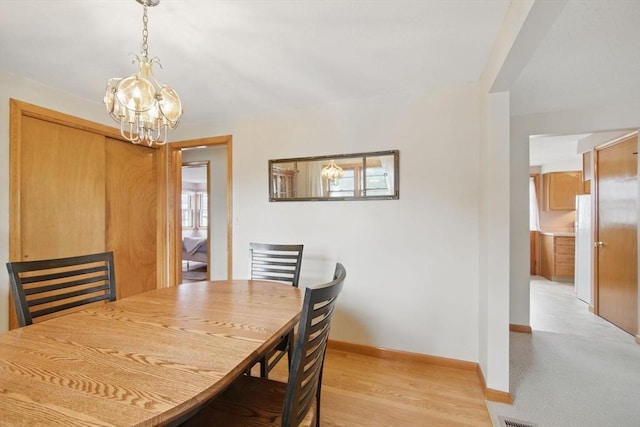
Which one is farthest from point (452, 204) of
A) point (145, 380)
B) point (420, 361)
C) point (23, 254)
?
point (23, 254)

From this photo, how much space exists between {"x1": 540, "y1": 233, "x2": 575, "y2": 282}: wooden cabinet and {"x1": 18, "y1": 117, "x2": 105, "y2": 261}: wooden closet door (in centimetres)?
706

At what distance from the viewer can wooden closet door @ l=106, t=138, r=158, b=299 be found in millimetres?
2863

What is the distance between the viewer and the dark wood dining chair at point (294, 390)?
0.83 metres

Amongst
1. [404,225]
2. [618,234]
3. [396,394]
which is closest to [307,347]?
[396,394]

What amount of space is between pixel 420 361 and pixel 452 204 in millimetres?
1347

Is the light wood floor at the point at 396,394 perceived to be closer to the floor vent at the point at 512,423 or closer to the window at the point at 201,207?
the floor vent at the point at 512,423

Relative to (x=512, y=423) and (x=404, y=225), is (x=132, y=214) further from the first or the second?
(x=512, y=423)

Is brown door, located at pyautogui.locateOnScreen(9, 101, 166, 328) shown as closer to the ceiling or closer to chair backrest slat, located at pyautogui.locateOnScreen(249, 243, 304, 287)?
the ceiling

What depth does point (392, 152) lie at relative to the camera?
2.38 m

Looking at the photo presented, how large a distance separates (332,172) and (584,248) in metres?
3.67

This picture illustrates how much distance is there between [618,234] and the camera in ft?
9.49

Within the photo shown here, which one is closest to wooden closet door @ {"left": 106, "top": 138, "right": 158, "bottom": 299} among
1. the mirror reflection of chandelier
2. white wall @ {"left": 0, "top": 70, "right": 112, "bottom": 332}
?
white wall @ {"left": 0, "top": 70, "right": 112, "bottom": 332}

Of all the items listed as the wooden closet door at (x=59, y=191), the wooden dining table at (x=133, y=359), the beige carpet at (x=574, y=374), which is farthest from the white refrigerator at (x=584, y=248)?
the wooden closet door at (x=59, y=191)

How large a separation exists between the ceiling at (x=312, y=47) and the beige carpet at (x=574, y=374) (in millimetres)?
2315
